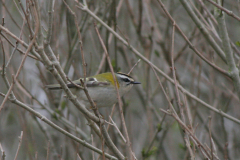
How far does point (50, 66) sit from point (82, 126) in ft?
10.3

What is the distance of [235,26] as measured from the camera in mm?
6371

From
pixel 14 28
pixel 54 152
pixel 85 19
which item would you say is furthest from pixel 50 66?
pixel 14 28

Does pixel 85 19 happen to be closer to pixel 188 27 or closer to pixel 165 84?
pixel 165 84

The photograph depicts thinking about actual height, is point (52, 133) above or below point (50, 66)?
below

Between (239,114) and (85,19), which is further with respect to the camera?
(239,114)

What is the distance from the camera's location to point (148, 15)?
505 centimetres

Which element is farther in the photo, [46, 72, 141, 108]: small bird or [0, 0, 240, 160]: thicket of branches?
[46, 72, 141, 108]: small bird

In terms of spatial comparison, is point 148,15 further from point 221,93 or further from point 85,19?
point 221,93

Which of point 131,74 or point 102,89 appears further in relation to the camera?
point 131,74

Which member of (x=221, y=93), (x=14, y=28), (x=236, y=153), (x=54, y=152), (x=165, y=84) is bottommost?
(x=236, y=153)

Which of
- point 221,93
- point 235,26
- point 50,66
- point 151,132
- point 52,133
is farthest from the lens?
point 235,26

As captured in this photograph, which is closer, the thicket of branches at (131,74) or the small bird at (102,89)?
the thicket of branches at (131,74)

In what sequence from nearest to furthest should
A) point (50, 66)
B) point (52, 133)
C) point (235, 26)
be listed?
point (50, 66) → point (52, 133) → point (235, 26)

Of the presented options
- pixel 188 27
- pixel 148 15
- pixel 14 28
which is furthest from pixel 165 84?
pixel 14 28
